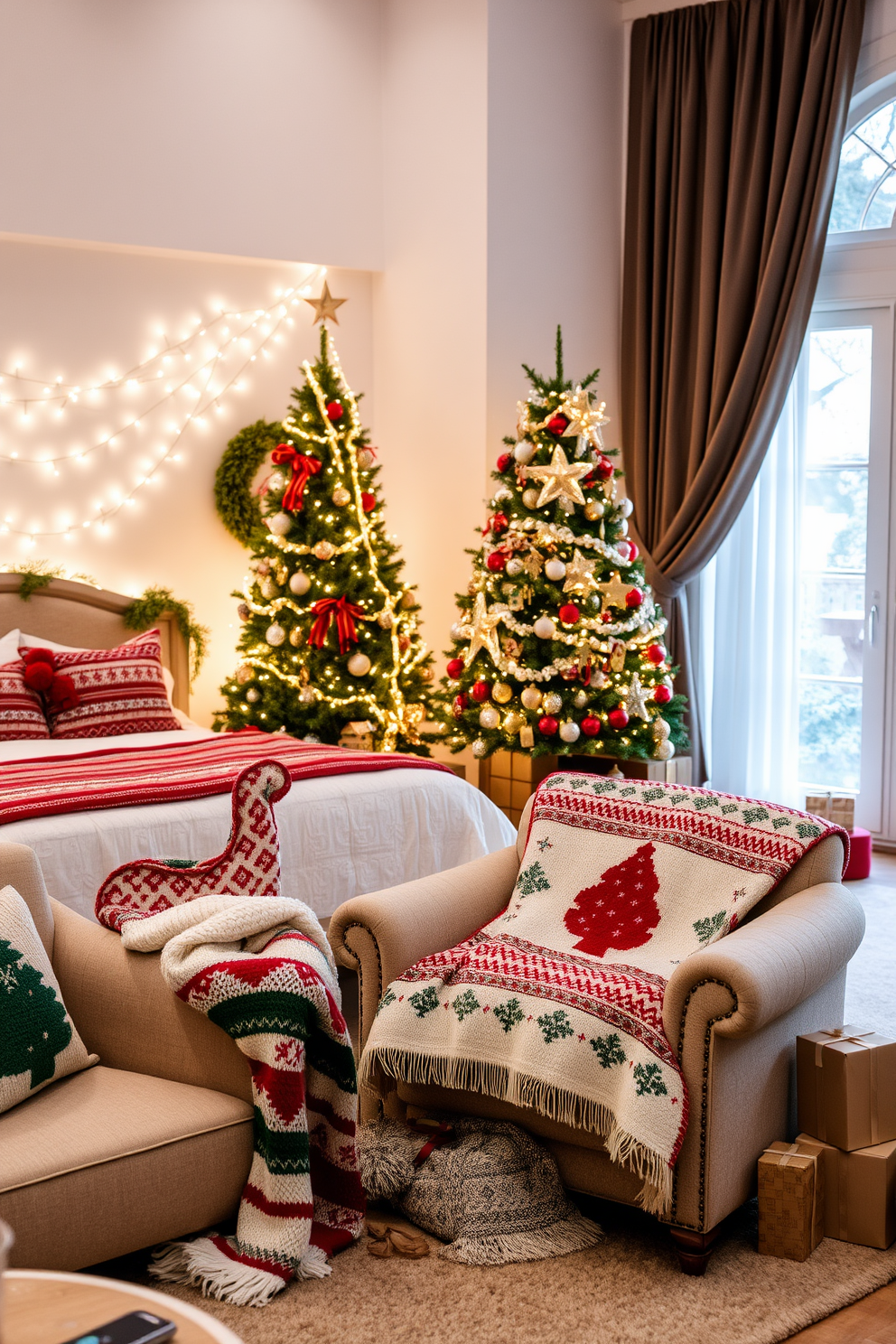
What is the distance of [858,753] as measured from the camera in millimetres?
5691

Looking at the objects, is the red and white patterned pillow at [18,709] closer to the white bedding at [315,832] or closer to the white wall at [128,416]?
the white bedding at [315,832]

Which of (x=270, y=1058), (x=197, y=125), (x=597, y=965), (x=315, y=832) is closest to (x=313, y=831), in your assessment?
(x=315, y=832)

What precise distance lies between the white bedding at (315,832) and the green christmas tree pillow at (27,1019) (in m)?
0.87

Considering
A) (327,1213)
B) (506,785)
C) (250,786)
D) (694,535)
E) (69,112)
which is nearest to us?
(327,1213)

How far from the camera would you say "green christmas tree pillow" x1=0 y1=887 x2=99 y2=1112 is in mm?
2138

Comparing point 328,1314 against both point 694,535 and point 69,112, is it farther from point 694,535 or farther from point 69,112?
point 69,112

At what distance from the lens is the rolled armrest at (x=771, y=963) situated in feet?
7.29

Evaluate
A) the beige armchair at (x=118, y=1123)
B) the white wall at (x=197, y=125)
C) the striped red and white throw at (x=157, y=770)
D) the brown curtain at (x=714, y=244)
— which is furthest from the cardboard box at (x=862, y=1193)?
the white wall at (x=197, y=125)

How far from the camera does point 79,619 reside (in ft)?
17.0

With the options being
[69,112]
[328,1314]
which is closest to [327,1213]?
[328,1314]

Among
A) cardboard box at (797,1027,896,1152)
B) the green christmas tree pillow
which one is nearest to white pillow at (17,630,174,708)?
the green christmas tree pillow

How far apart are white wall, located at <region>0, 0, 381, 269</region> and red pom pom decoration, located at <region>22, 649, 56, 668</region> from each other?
1722 mm

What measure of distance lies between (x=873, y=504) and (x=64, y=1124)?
455cm

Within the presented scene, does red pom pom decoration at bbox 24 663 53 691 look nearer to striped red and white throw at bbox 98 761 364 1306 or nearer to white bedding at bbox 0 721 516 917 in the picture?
white bedding at bbox 0 721 516 917
